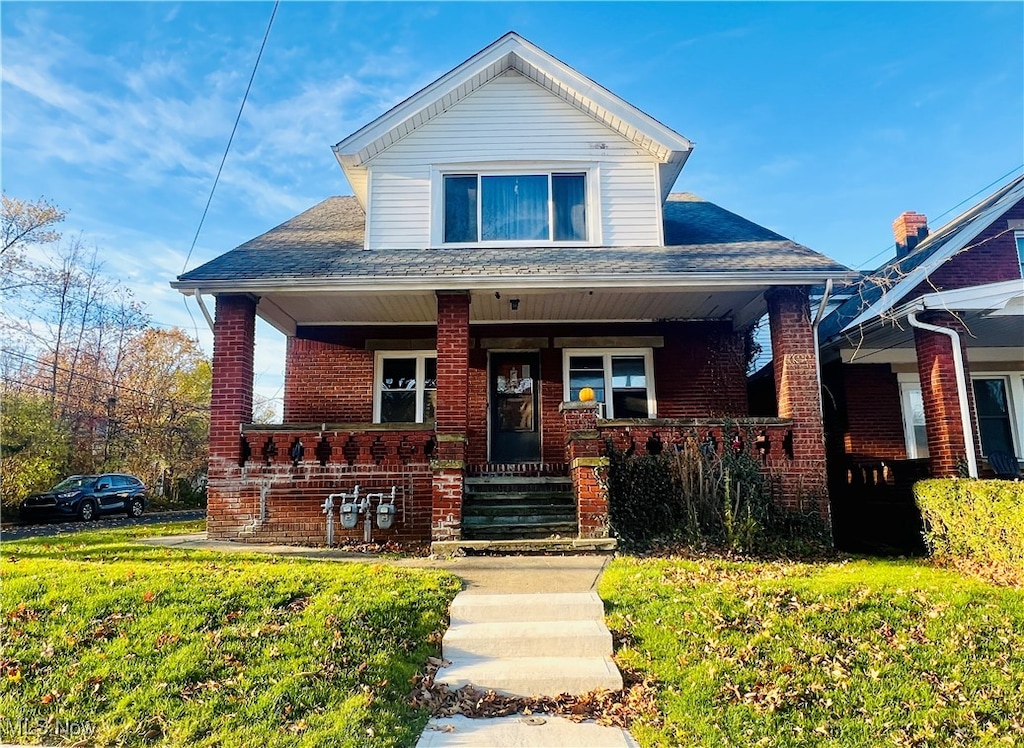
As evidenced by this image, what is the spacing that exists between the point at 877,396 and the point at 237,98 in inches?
487

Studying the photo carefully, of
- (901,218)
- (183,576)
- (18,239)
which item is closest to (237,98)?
(183,576)

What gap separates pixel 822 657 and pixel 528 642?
211cm

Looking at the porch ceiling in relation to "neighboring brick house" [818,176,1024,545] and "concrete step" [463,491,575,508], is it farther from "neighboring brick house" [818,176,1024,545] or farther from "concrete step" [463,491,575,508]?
"concrete step" [463,491,575,508]

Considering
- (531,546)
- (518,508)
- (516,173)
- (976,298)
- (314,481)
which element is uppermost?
(516,173)

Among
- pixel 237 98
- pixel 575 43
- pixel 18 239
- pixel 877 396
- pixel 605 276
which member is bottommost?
pixel 877 396

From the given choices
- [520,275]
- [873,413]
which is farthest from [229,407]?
[873,413]

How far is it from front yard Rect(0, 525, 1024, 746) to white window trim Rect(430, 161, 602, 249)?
5631 mm

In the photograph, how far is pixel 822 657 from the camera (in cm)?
455

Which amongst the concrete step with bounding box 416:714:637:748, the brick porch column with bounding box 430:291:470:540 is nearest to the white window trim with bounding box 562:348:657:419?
the brick porch column with bounding box 430:291:470:540

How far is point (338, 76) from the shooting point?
929 centimetres

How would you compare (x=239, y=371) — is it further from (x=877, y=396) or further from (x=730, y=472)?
(x=877, y=396)

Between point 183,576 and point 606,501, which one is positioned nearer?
point 183,576

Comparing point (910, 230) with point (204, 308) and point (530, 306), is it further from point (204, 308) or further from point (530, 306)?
point (204, 308)

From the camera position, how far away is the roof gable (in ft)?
33.7
